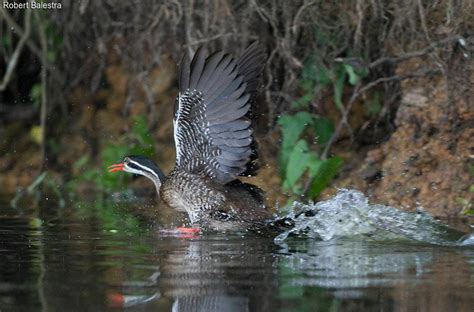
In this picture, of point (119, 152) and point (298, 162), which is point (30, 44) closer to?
point (119, 152)

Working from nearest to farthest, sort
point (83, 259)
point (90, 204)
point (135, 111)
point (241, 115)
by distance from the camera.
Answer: point (83, 259)
point (241, 115)
point (90, 204)
point (135, 111)

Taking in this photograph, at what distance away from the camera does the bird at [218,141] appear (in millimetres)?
8273

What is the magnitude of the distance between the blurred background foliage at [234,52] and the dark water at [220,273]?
2268 mm

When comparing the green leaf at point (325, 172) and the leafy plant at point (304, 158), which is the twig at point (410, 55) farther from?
the green leaf at point (325, 172)

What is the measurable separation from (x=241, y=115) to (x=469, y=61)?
2.23 meters

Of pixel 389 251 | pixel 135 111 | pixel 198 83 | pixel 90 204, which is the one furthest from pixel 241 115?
pixel 135 111

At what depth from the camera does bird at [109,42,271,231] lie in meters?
8.27

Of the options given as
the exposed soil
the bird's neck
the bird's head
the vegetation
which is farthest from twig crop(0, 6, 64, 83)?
the exposed soil

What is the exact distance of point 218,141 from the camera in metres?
8.48

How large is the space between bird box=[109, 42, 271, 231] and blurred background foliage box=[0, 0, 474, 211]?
117cm

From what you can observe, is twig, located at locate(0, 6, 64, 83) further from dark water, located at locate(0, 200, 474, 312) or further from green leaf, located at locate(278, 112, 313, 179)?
dark water, located at locate(0, 200, 474, 312)

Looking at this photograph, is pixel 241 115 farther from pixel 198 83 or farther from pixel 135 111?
pixel 135 111

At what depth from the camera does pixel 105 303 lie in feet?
17.9

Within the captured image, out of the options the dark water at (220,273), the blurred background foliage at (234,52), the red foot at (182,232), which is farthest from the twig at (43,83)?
the red foot at (182,232)
